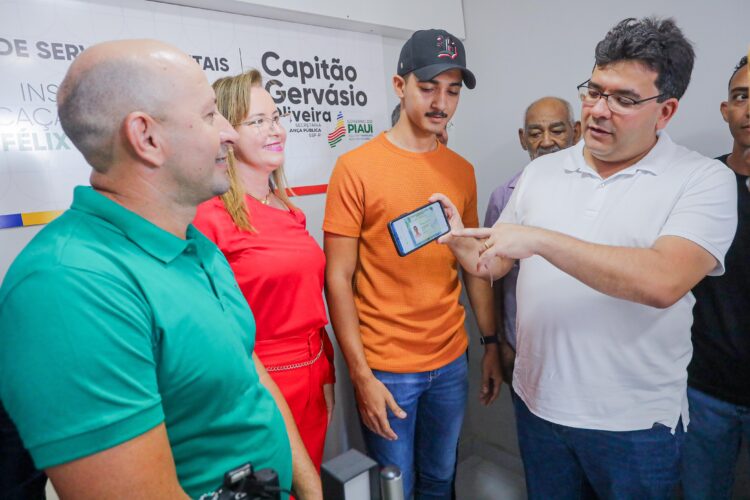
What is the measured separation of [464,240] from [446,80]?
0.55 m

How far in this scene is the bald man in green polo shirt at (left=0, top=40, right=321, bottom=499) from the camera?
1.91 ft

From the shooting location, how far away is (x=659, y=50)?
1.14m

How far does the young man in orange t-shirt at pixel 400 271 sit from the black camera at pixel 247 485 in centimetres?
91

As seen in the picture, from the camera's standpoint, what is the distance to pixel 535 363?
1.28 metres

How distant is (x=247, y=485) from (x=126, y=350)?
236mm

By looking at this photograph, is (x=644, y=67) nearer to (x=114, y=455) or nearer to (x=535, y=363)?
(x=535, y=363)

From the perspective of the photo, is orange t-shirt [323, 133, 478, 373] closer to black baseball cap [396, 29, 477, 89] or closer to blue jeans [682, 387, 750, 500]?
black baseball cap [396, 29, 477, 89]

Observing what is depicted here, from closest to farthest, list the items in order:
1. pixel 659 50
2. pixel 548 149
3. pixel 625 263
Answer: pixel 625 263
pixel 659 50
pixel 548 149

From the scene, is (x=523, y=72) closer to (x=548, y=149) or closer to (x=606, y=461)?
(x=548, y=149)

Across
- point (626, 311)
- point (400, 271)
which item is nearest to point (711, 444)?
point (626, 311)

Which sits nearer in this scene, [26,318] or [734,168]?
[26,318]

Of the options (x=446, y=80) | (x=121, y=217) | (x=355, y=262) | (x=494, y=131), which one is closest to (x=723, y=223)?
(x=446, y=80)

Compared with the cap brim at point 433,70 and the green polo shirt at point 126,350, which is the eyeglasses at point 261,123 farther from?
the green polo shirt at point 126,350

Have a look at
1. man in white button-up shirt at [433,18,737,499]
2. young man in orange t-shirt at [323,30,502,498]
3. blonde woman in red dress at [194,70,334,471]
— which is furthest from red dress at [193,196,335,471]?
man in white button-up shirt at [433,18,737,499]
